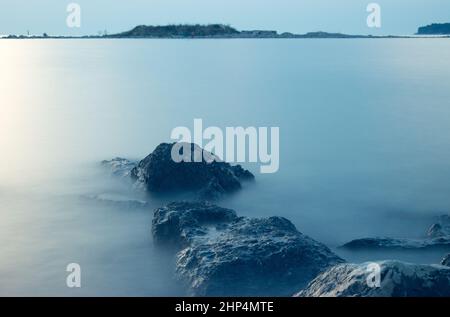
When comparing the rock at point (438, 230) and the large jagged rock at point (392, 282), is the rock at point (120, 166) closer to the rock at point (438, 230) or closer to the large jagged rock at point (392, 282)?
the rock at point (438, 230)

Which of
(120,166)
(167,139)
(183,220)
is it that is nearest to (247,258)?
(183,220)

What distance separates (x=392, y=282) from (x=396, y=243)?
3.49 metres

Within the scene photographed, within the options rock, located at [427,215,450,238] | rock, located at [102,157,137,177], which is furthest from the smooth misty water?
rock, located at [427,215,450,238]

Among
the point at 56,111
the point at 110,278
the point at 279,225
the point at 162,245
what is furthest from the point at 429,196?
the point at 56,111

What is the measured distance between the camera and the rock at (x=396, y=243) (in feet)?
27.7

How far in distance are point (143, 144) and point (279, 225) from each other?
424 inches

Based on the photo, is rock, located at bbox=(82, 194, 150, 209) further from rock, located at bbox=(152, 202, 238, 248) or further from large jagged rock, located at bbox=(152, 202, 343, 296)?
large jagged rock, located at bbox=(152, 202, 343, 296)

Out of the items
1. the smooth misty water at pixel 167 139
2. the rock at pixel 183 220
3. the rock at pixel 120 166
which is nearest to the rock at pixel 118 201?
the smooth misty water at pixel 167 139

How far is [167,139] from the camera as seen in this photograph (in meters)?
19.3

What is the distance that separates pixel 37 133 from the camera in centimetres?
2080

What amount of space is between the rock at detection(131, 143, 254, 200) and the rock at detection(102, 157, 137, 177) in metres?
1.92

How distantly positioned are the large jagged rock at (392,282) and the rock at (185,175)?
515 centimetres

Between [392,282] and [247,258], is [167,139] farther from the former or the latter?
[392,282]

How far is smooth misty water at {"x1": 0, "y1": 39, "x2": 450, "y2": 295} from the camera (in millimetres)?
8617
